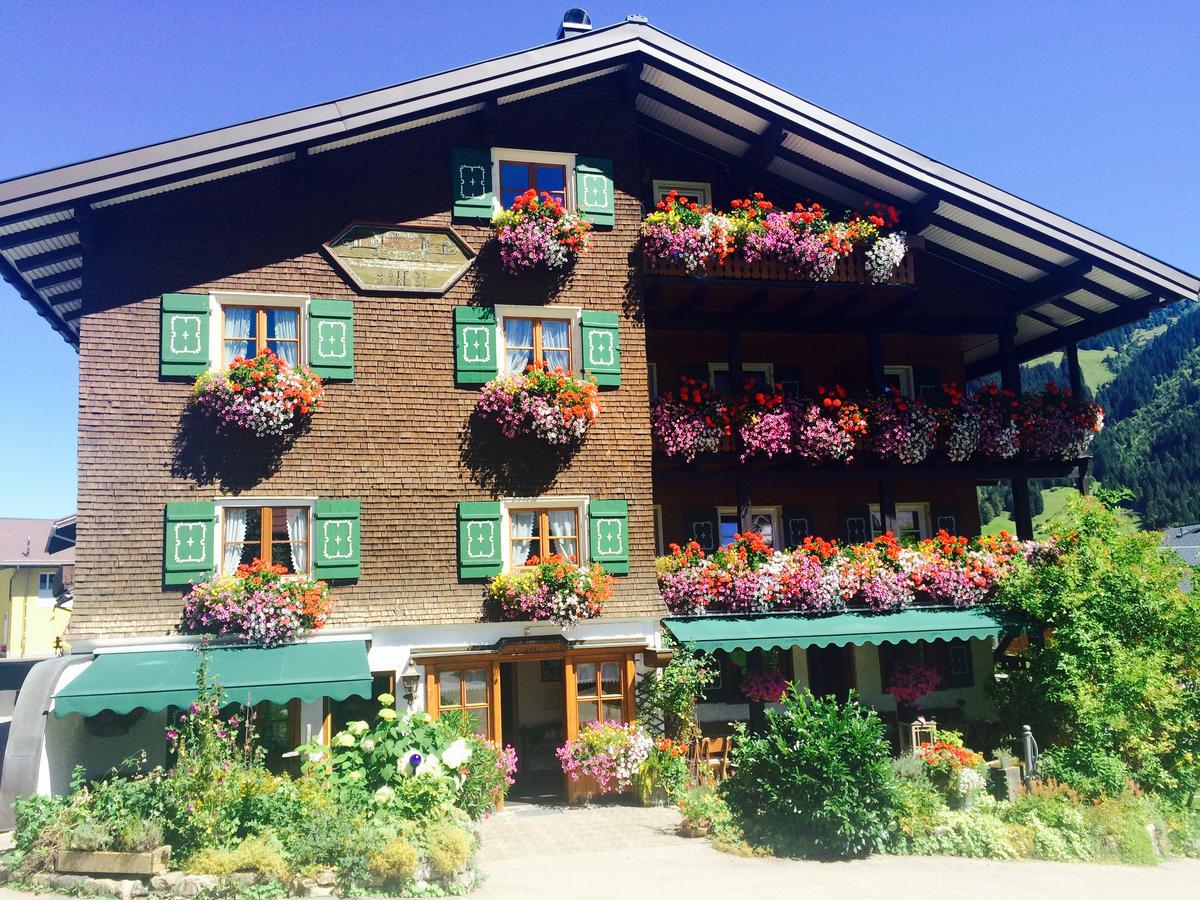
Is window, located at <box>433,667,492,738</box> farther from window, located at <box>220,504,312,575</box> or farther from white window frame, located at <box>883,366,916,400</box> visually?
white window frame, located at <box>883,366,916,400</box>

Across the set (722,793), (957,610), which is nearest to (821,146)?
(957,610)

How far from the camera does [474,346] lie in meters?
17.2

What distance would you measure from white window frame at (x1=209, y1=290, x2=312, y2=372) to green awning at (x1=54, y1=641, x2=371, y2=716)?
4.68 m

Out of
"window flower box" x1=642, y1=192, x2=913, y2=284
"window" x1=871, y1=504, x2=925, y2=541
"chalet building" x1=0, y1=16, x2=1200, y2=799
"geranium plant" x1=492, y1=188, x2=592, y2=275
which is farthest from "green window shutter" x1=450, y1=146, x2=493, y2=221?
"window" x1=871, y1=504, x2=925, y2=541

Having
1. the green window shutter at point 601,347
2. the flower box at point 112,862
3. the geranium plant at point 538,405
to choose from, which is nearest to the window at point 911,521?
the green window shutter at point 601,347

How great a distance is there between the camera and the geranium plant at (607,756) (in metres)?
16.0

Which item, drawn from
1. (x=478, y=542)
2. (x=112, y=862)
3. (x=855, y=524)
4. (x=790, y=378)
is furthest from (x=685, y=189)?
(x=112, y=862)

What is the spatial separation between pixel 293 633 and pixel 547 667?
6.11m

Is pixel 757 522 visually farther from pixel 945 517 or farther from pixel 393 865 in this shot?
pixel 393 865

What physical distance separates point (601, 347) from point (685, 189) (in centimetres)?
500

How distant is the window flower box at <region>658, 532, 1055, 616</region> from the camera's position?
17703mm

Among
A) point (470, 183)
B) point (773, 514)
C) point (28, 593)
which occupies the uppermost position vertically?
point (470, 183)

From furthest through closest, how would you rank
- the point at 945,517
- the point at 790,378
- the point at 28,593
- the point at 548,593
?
the point at 28,593, the point at 945,517, the point at 790,378, the point at 548,593

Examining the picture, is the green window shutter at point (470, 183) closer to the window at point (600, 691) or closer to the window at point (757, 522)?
the window at point (757, 522)
